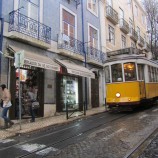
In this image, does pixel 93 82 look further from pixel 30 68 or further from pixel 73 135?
pixel 73 135

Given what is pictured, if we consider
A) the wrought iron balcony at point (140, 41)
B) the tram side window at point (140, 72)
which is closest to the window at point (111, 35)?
the tram side window at point (140, 72)

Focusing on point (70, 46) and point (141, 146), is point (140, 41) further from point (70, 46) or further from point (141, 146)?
point (141, 146)

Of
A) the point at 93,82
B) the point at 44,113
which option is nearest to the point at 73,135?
the point at 44,113

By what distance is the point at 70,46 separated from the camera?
16828 mm

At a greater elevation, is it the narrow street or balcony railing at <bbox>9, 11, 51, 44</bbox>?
balcony railing at <bbox>9, 11, 51, 44</bbox>

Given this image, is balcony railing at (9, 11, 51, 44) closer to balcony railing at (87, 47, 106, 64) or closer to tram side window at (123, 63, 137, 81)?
tram side window at (123, 63, 137, 81)

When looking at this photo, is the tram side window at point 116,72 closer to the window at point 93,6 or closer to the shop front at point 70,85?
the shop front at point 70,85

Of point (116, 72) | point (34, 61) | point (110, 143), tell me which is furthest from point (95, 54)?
point (110, 143)

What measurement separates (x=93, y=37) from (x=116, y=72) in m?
6.19

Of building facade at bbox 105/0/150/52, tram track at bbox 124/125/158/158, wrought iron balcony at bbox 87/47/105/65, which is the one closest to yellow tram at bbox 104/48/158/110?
wrought iron balcony at bbox 87/47/105/65

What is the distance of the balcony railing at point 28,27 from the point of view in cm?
1242

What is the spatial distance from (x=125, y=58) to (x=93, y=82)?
5.12 m

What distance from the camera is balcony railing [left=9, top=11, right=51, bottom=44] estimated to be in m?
12.4

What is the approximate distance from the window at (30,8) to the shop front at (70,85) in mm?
2727
